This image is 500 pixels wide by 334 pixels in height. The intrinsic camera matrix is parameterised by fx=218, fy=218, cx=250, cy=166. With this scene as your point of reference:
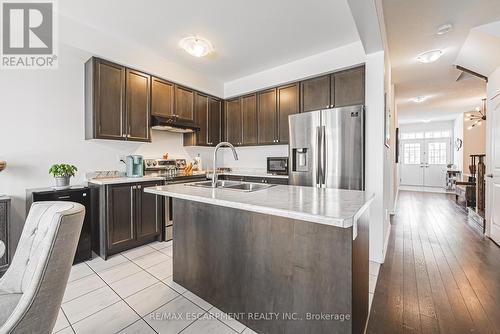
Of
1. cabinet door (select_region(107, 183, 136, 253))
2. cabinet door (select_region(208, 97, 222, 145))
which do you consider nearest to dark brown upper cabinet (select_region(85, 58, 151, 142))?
cabinet door (select_region(107, 183, 136, 253))

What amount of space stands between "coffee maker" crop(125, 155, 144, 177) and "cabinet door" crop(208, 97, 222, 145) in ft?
4.71

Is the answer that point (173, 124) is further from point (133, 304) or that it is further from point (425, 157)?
point (425, 157)

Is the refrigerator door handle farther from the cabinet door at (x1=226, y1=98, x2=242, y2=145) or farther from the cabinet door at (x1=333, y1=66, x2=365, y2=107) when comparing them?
the cabinet door at (x1=226, y1=98, x2=242, y2=145)

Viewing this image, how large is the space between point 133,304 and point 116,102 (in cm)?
247

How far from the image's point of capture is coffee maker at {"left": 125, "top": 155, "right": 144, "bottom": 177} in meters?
3.14

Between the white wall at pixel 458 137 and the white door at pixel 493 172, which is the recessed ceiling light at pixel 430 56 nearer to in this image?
the white door at pixel 493 172

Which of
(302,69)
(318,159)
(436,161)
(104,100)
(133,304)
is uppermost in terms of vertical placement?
(302,69)

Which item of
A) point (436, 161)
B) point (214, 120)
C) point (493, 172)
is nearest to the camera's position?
point (493, 172)

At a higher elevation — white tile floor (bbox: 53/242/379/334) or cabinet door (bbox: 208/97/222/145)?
cabinet door (bbox: 208/97/222/145)

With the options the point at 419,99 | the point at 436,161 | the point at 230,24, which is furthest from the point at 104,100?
the point at 436,161

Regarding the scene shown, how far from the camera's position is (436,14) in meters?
2.38

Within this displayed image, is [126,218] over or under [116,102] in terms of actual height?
under

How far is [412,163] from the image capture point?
9406 millimetres

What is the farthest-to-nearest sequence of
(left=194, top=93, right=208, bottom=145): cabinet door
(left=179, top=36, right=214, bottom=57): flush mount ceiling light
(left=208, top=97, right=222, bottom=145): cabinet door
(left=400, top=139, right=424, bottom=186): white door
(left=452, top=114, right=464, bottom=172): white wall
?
(left=400, top=139, right=424, bottom=186): white door → (left=452, top=114, right=464, bottom=172): white wall → (left=208, top=97, right=222, bottom=145): cabinet door → (left=194, top=93, right=208, bottom=145): cabinet door → (left=179, top=36, right=214, bottom=57): flush mount ceiling light
